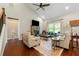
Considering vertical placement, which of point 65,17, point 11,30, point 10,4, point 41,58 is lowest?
point 41,58

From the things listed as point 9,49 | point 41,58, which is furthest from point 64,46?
point 9,49

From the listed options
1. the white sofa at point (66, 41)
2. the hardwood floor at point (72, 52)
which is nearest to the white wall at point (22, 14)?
the white sofa at point (66, 41)

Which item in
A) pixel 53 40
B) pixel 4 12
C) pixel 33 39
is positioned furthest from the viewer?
pixel 33 39

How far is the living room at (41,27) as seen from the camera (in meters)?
2.37

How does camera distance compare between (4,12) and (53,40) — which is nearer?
(4,12)

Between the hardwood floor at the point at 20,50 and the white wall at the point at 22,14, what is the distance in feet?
0.67

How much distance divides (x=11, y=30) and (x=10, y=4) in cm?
57

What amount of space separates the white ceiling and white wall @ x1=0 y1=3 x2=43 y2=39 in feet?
0.42

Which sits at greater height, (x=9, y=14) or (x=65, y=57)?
(x=9, y=14)

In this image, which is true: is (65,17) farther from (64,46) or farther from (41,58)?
(41,58)

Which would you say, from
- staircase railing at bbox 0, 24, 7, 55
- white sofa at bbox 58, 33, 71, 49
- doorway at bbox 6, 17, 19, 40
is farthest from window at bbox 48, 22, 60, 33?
staircase railing at bbox 0, 24, 7, 55

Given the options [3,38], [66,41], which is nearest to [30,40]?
[3,38]

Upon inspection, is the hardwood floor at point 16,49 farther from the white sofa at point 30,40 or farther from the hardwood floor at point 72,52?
the hardwood floor at point 72,52

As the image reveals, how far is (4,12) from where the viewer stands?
2330 mm
